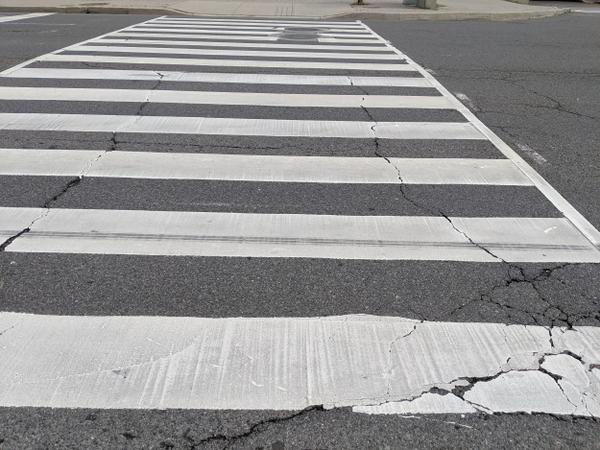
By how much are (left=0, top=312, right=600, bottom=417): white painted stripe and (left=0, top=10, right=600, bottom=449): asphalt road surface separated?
0.05ft

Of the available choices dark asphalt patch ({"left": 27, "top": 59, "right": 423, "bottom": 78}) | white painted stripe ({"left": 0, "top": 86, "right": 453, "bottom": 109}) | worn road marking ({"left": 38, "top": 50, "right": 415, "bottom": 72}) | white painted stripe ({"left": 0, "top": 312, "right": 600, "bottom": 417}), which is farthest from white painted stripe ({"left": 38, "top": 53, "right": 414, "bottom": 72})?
white painted stripe ({"left": 0, "top": 312, "right": 600, "bottom": 417})

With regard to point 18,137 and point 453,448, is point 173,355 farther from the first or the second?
point 18,137

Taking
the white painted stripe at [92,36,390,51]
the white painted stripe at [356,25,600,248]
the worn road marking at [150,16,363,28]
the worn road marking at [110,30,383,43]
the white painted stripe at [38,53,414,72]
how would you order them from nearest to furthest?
the white painted stripe at [356,25,600,248] → the white painted stripe at [38,53,414,72] → the white painted stripe at [92,36,390,51] → the worn road marking at [110,30,383,43] → the worn road marking at [150,16,363,28]

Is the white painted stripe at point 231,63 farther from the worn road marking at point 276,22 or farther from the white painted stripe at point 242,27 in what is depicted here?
the worn road marking at point 276,22

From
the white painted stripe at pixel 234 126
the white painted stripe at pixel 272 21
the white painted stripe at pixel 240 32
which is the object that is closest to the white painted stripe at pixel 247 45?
the white painted stripe at pixel 240 32

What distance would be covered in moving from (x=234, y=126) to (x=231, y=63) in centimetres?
404

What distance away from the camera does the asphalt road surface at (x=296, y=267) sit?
119 inches

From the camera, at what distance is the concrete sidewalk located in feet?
63.1

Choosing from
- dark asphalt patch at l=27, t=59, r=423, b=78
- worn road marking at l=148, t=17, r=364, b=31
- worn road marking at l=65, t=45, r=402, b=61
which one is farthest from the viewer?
worn road marking at l=148, t=17, r=364, b=31

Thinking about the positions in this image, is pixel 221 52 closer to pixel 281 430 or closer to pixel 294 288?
pixel 294 288

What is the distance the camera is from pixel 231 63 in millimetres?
11195

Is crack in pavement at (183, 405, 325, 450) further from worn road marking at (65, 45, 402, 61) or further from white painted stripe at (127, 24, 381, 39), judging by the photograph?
white painted stripe at (127, 24, 381, 39)

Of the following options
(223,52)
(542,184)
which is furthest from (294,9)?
(542,184)

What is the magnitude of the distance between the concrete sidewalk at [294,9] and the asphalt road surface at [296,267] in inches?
423
